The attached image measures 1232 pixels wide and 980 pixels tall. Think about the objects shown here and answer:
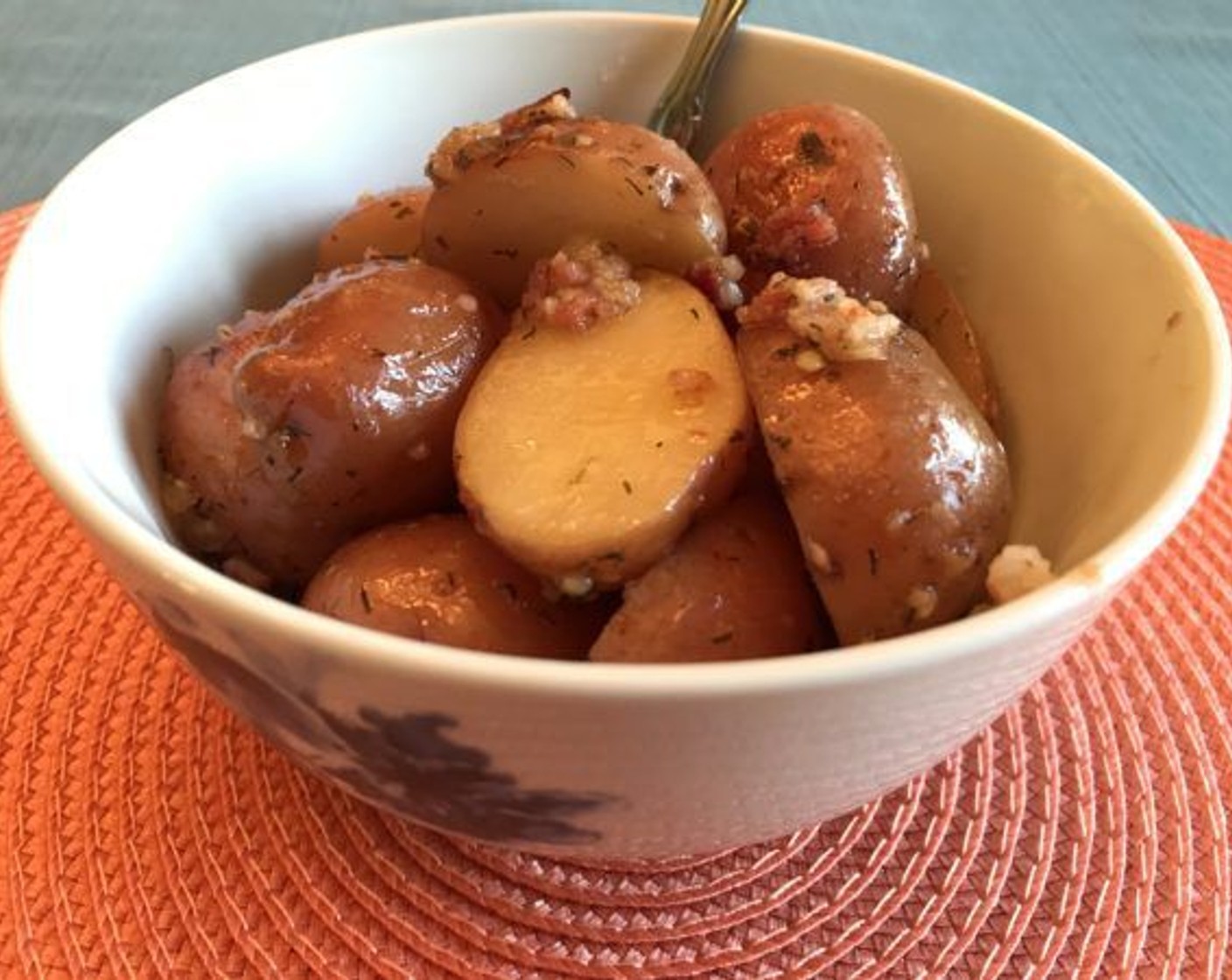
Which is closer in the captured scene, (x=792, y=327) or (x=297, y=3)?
(x=792, y=327)

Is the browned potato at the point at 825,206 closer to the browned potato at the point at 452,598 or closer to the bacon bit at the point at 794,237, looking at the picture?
the bacon bit at the point at 794,237

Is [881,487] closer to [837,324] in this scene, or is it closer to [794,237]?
[837,324]

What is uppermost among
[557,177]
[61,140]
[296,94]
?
[557,177]

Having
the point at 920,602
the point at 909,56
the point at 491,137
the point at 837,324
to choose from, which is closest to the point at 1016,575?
the point at 920,602

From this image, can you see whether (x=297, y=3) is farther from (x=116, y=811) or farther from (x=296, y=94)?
(x=116, y=811)

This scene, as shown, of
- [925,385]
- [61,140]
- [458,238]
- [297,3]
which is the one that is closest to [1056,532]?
[925,385]

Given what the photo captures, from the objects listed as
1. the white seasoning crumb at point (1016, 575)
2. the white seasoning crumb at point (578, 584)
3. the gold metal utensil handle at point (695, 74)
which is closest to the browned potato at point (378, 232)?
the gold metal utensil handle at point (695, 74)
